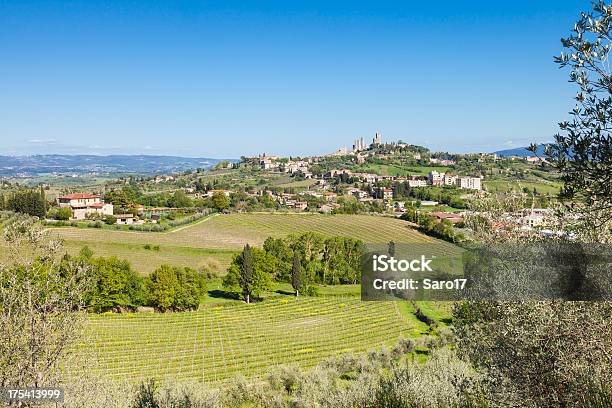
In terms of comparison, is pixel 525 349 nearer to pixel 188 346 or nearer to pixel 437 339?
pixel 437 339

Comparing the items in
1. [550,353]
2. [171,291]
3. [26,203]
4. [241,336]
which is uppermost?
[550,353]

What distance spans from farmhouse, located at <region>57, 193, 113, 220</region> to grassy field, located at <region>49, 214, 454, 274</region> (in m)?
13.3

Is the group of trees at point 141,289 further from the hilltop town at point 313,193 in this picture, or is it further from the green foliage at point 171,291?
the hilltop town at point 313,193

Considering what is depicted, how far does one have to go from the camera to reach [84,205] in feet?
264

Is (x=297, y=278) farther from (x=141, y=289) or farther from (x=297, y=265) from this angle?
(x=141, y=289)

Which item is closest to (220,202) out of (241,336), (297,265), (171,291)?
(297,265)

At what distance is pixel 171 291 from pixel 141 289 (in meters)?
2.98

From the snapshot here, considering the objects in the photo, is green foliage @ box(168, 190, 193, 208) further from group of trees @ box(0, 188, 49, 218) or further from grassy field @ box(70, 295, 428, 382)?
grassy field @ box(70, 295, 428, 382)

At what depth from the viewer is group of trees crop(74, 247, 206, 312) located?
1522 inches

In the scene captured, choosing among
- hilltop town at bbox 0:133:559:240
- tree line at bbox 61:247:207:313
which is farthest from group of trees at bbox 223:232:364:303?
hilltop town at bbox 0:133:559:240

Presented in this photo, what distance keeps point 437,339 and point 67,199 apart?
75.3m

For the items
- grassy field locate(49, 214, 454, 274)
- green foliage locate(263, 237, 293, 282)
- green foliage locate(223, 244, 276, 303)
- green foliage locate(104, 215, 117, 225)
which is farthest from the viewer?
green foliage locate(104, 215, 117, 225)

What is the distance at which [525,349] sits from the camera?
7355mm

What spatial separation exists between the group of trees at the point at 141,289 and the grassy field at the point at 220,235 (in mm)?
8490
